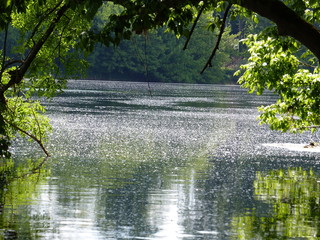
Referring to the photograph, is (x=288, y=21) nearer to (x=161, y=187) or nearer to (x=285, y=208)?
(x=285, y=208)

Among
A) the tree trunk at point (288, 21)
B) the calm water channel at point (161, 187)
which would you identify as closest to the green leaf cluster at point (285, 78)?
the calm water channel at point (161, 187)

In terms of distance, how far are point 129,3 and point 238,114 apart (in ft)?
201

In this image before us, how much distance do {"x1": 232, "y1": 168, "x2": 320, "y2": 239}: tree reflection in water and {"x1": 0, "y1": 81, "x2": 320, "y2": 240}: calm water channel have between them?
26 millimetres

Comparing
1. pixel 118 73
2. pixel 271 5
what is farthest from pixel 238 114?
pixel 118 73

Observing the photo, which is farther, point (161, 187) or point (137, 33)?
point (161, 187)

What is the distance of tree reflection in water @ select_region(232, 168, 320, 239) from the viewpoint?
16234 millimetres

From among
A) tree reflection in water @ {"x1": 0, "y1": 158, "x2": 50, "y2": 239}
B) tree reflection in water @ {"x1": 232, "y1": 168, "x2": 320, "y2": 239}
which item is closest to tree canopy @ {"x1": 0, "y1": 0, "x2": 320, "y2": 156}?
tree reflection in water @ {"x1": 0, "y1": 158, "x2": 50, "y2": 239}

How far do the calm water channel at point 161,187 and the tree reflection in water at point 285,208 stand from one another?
3 cm

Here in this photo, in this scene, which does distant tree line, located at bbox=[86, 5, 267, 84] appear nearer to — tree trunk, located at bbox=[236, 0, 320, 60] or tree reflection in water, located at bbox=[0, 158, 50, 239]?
tree reflection in water, located at bbox=[0, 158, 50, 239]

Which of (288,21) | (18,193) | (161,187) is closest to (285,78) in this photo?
(161,187)

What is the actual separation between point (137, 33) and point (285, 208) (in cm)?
1151

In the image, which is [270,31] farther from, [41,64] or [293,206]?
[293,206]

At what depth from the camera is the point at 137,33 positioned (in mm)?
9734

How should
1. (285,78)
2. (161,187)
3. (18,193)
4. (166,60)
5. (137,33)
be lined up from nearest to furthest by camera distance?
(137,33) < (18,193) < (161,187) < (285,78) < (166,60)
